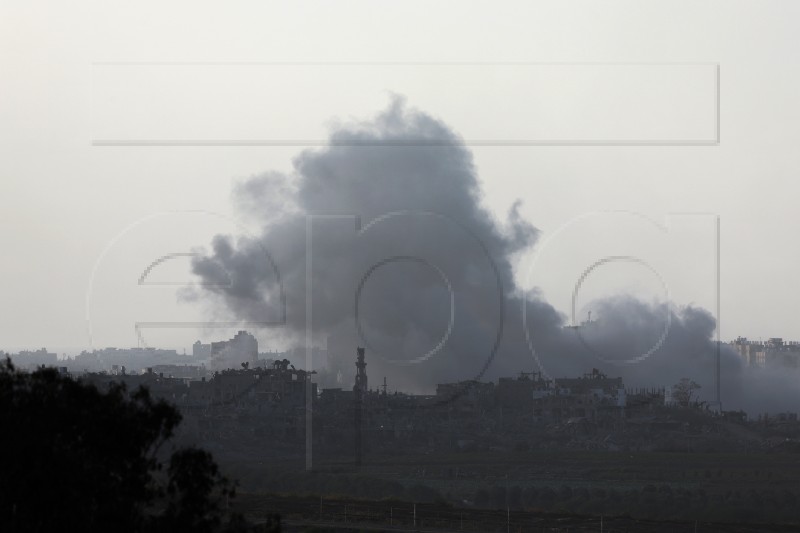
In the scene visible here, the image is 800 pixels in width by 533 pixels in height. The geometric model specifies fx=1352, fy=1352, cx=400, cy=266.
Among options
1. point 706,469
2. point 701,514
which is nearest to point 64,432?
point 701,514

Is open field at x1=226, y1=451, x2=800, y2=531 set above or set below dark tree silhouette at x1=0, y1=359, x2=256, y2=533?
below

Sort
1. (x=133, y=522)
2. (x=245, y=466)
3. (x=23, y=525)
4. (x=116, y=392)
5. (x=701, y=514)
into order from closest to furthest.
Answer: (x=23, y=525) < (x=133, y=522) < (x=116, y=392) < (x=701, y=514) < (x=245, y=466)

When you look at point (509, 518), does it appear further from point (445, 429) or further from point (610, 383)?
point (610, 383)

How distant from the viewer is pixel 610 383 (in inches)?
6905

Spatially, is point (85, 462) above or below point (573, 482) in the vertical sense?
above

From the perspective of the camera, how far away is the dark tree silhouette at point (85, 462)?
32.8 metres

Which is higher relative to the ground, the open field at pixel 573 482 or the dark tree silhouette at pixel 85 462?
the dark tree silhouette at pixel 85 462

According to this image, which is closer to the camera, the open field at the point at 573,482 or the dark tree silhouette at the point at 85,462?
the dark tree silhouette at the point at 85,462

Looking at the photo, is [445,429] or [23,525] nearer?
[23,525]

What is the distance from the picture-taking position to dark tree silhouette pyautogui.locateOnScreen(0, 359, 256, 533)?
1293 inches

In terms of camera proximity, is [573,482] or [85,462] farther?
[573,482]

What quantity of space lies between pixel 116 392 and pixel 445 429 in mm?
131650

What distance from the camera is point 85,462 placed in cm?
3434

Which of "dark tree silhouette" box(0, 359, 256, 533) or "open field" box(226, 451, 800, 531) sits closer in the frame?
"dark tree silhouette" box(0, 359, 256, 533)
